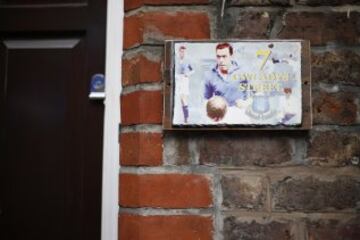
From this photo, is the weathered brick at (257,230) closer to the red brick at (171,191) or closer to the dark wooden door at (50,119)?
the red brick at (171,191)

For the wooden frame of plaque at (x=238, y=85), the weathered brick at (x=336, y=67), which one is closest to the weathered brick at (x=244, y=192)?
the wooden frame of plaque at (x=238, y=85)

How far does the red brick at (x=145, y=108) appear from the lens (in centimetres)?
88

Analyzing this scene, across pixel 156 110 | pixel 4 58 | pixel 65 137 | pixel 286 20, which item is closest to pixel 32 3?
pixel 4 58

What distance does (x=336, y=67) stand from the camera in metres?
0.88

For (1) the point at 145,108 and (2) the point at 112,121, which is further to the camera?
(2) the point at 112,121

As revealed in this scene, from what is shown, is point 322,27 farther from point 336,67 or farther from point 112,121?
point 112,121

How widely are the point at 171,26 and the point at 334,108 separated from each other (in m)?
0.38

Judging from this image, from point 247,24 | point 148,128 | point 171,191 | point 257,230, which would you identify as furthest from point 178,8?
point 257,230

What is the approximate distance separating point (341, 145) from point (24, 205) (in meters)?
0.79

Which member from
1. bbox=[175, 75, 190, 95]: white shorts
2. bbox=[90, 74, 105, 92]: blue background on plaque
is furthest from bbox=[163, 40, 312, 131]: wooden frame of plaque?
bbox=[90, 74, 105, 92]: blue background on plaque

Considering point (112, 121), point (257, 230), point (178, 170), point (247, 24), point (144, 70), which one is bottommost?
point (257, 230)

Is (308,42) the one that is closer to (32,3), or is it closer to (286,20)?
(286,20)

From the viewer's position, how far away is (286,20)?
89 centimetres

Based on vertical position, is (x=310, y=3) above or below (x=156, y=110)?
above
